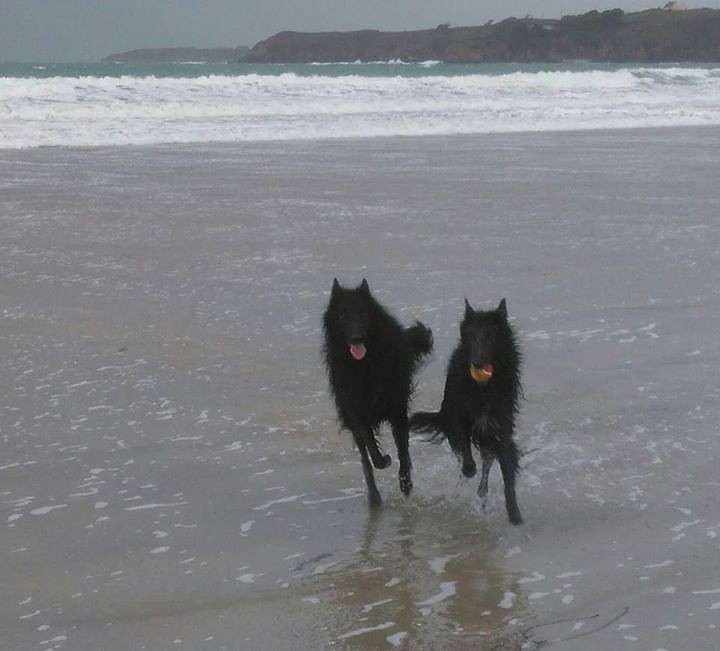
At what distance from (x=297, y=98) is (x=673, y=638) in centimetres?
3215

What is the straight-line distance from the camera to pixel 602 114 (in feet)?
104

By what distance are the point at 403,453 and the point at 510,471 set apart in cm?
51

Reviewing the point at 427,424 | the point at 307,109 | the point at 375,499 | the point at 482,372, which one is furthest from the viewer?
the point at 307,109

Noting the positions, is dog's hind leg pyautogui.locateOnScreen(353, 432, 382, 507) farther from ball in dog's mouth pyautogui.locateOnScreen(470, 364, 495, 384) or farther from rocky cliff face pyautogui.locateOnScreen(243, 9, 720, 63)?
rocky cliff face pyautogui.locateOnScreen(243, 9, 720, 63)

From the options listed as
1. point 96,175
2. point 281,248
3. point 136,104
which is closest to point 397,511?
point 281,248

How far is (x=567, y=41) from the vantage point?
13112cm

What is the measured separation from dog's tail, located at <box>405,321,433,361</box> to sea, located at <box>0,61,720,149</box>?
1704cm

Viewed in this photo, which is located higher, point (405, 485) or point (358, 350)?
point (358, 350)

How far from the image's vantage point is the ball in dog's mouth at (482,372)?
451 cm

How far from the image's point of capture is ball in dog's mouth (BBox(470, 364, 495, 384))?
4.51 meters

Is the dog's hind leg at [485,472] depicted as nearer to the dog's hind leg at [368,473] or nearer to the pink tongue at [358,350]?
the dog's hind leg at [368,473]

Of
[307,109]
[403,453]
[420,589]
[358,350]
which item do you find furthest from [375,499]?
[307,109]

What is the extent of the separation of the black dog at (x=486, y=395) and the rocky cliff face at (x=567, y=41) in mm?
130252

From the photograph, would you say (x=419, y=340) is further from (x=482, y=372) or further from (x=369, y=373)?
(x=482, y=372)
